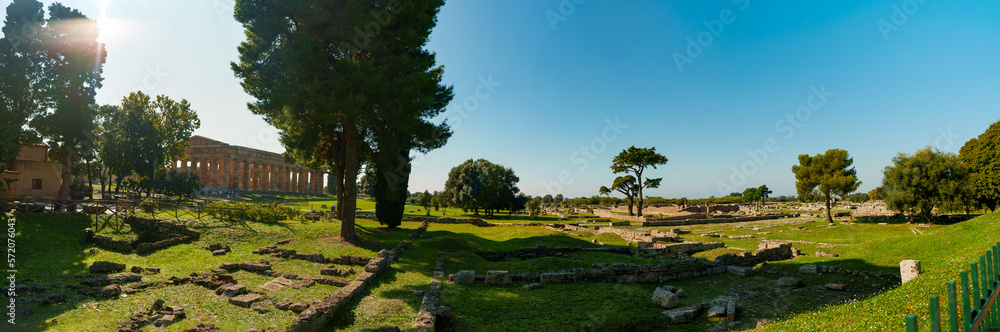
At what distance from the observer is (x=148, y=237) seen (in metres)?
16.3

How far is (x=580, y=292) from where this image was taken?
36.1ft

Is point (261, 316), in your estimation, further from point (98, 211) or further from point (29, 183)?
point (29, 183)

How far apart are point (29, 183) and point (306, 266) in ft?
115

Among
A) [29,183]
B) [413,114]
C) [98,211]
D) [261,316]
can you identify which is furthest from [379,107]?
[29,183]

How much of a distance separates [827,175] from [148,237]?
49.8 m

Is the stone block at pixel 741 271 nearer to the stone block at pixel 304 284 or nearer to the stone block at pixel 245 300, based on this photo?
the stone block at pixel 304 284

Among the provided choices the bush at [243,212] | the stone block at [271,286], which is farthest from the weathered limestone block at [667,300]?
the bush at [243,212]

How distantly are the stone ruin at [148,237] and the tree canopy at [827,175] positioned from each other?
46.2 meters

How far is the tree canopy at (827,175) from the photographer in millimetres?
35312

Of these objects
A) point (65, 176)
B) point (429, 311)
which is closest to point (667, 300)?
point (429, 311)

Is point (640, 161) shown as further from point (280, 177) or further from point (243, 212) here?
point (280, 177)

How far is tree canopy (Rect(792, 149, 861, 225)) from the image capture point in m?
35.3

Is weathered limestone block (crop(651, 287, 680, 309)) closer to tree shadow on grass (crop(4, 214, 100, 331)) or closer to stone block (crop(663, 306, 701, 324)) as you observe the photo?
stone block (crop(663, 306, 701, 324))

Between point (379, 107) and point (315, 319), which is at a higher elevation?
point (379, 107)
